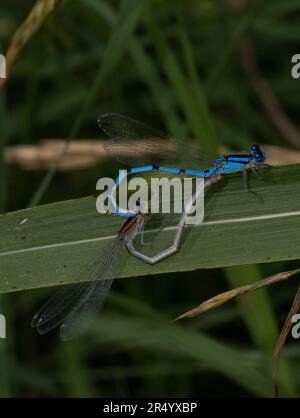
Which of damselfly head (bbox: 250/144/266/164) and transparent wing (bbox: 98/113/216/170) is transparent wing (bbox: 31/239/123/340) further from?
damselfly head (bbox: 250/144/266/164)

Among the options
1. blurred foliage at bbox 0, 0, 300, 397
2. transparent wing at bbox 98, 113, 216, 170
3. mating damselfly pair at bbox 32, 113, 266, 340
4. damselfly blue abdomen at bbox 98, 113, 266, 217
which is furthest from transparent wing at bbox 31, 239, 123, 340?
transparent wing at bbox 98, 113, 216, 170

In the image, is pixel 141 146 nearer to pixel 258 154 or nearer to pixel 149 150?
pixel 149 150

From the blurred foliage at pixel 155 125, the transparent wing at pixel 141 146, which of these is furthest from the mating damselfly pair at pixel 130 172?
the blurred foliage at pixel 155 125

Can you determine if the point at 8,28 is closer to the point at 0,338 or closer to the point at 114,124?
the point at 114,124

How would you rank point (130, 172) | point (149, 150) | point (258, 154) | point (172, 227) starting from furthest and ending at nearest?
point (149, 150) < point (130, 172) < point (258, 154) < point (172, 227)

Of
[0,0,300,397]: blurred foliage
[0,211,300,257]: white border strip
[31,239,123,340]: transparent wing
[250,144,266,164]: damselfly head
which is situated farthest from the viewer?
[0,0,300,397]: blurred foliage

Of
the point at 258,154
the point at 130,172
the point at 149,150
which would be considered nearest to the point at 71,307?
the point at 130,172

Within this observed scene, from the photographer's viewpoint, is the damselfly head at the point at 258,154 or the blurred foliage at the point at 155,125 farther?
the blurred foliage at the point at 155,125

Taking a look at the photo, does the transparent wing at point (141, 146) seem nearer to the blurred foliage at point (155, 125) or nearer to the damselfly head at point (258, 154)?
the blurred foliage at point (155, 125)
